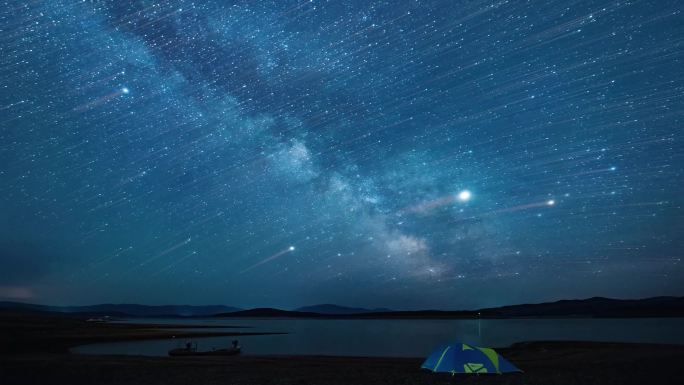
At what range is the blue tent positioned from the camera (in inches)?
863

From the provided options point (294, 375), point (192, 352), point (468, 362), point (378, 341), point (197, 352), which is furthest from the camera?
point (378, 341)

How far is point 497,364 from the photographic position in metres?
22.3

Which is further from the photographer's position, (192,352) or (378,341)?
(378,341)

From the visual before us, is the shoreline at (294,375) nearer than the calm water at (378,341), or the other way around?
the shoreline at (294,375)

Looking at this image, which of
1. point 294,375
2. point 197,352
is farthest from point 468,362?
point 197,352

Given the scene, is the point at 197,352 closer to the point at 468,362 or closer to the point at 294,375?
the point at 294,375

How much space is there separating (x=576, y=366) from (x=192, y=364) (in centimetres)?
2485

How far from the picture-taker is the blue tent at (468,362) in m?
21.9

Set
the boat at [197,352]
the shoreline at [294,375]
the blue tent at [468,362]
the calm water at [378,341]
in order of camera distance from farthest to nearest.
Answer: the calm water at [378,341] → the boat at [197,352] → the shoreline at [294,375] → the blue tent at [468,362]

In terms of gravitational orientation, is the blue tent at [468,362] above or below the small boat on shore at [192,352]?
above

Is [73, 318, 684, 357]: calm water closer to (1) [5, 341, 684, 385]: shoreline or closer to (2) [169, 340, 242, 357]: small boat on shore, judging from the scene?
(2) [169, 340, 242, 357]: small boat on shore

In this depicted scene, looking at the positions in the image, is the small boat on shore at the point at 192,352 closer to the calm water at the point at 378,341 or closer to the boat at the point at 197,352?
the boat at the point at 197,352

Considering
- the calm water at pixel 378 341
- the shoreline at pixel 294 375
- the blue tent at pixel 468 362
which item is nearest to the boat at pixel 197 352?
the calm water at pixel 378 341

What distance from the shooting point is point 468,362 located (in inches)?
869
